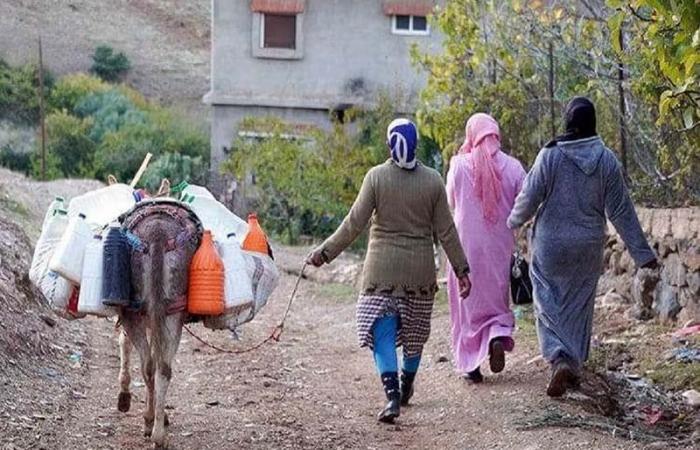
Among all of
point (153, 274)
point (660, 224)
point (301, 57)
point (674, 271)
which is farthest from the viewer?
point (301, 57)

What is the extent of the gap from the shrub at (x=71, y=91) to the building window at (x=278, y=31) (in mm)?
9225

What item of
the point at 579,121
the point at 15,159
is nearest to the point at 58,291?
the point at 579,121

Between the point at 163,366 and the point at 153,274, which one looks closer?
the point at 153,274

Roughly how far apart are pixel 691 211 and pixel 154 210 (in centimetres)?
502

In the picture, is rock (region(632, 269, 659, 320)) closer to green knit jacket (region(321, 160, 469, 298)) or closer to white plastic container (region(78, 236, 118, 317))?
green knit jacket (region(321, 160, 469, 298))

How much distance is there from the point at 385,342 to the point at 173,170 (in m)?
18.8

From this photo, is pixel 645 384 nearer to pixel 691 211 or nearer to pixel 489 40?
pixel 691 211

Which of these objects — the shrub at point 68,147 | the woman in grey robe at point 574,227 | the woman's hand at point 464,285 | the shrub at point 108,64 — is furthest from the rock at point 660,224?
the shrub at point 108,64

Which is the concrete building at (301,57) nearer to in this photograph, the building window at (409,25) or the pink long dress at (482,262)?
the building window at (409,25)

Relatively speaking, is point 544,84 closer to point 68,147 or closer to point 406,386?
point 406,386

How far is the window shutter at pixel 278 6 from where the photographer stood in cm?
2642

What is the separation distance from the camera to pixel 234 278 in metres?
7.75

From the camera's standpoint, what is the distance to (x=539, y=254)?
29.6 ft

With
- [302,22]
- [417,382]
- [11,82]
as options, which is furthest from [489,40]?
[11,82]
